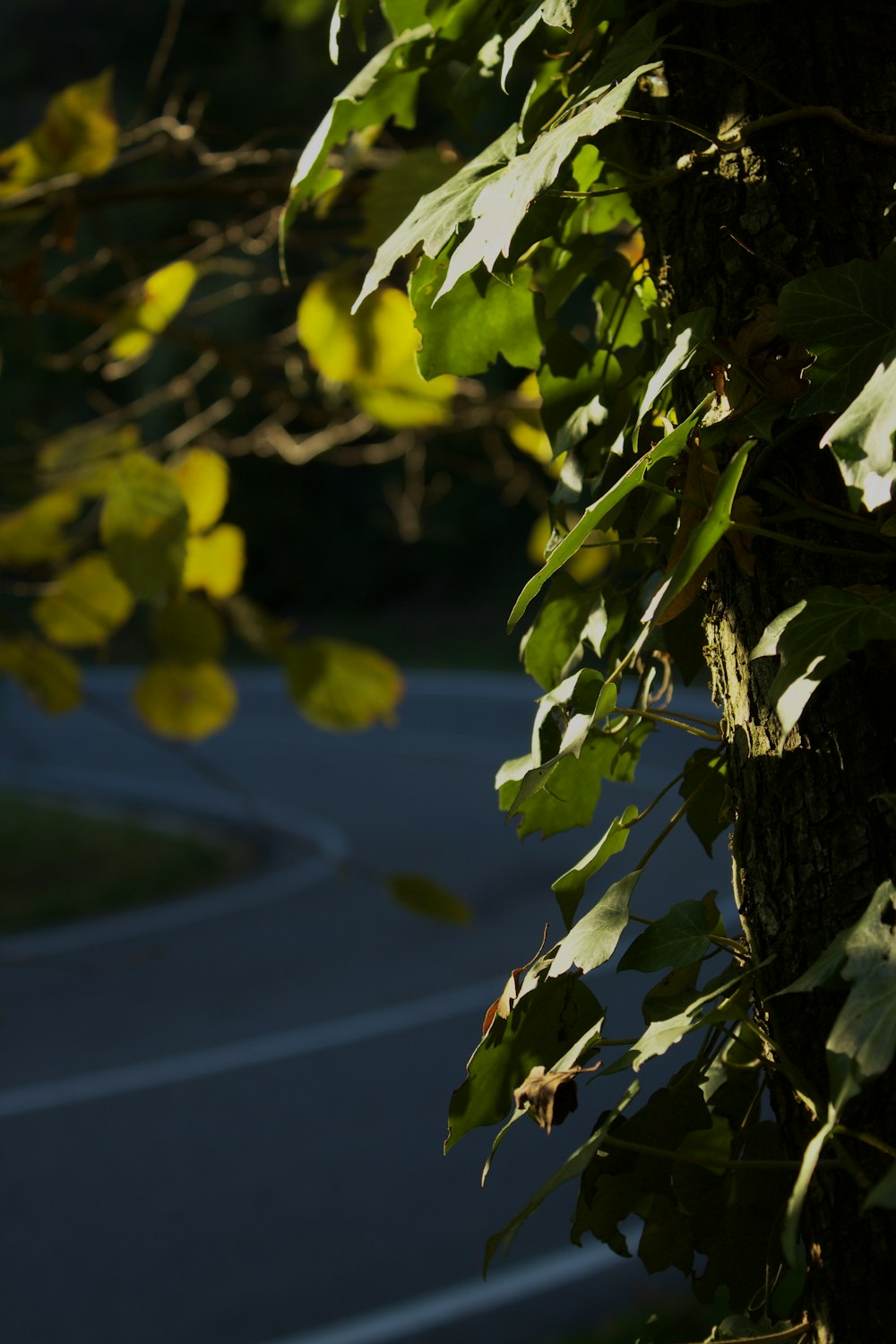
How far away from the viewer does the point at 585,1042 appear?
687 millimetres

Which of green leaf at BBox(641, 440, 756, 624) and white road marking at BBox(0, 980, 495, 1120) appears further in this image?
white road marking at BBox(0, 980, 495, 1120)

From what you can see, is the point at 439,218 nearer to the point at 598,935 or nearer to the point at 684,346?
the point at 684,346

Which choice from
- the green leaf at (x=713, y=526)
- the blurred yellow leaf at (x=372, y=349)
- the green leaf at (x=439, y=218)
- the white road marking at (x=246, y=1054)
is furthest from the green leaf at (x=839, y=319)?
the white road marking at (x=246, y=1054)

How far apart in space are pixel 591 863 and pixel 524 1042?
106 millimetres

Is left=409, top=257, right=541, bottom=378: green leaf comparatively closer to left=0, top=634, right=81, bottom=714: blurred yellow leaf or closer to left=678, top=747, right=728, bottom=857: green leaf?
left=678, top=747, right=728, bottom=857: green leaf

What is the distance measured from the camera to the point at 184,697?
1.49 m

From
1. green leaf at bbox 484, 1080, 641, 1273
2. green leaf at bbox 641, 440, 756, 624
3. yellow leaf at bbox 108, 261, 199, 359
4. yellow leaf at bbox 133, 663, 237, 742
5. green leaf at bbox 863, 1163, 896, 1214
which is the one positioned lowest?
green leaf at bbox 484, 1080, 641, 1273

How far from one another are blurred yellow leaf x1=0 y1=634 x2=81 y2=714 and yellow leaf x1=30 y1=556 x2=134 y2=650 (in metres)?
0.03

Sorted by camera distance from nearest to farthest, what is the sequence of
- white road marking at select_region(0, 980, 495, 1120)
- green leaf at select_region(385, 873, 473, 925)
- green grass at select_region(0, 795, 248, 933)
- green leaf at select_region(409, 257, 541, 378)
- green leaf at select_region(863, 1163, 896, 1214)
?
green leaf at select_region(863, 1163, 896, 1214), green leaf at select_region(409, 257, 541, 378), green leaf at select_region(385, 873, 473, 925), white road marking at select_region(0, 980, 495, 1120), green grass at select_region(0, 795, 248, 933)

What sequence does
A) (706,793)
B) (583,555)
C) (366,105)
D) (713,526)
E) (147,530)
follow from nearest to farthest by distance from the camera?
(713,526)
(706,793)
(366,105)
(147,530)
(583,555)

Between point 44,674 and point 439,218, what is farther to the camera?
point 44,674

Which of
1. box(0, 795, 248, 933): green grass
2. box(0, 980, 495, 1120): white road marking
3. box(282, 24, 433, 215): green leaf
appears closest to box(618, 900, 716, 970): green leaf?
box(282, 24, 433, 215): green leaf

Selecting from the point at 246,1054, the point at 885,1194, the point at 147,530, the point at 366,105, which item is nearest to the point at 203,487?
the point at 147,530

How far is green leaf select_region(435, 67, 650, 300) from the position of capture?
24.4 inches
